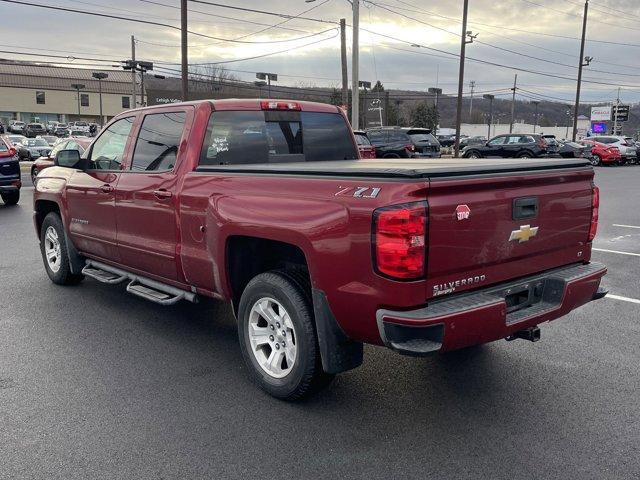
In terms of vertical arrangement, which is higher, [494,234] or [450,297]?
[494,234]

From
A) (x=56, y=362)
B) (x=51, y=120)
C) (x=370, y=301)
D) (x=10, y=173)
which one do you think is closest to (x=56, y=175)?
(x=56, y=362)

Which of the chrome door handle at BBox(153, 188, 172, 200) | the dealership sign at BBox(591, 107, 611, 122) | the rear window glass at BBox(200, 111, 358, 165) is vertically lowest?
the chrome door handle at BBox(153, 188, 172, 200)

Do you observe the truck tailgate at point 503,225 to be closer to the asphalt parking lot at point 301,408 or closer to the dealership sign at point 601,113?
the asphalt parking lot at point 301,408

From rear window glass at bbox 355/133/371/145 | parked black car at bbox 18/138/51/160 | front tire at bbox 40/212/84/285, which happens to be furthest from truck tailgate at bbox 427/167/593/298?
parked black car at bbox 18/138/51/160

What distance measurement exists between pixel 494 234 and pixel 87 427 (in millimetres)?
2675

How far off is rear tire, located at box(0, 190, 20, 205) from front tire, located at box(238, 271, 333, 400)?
1235 centimetres

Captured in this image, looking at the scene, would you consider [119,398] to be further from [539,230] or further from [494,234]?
[539,230]

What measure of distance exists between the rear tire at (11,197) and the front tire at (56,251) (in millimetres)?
8439

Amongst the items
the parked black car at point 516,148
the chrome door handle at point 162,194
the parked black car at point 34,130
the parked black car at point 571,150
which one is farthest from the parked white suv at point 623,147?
the parked black car at point 34,130

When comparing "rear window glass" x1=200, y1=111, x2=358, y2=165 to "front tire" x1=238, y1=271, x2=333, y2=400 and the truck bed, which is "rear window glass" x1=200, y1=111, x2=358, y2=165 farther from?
"front tire" x1=238, y1=271, x2=333, y2=400

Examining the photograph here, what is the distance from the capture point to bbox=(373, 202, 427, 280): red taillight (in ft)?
9.79

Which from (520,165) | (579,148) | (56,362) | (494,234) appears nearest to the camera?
(494,234)

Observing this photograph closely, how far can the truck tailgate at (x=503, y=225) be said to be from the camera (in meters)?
3.13

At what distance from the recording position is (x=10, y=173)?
1388 cm
